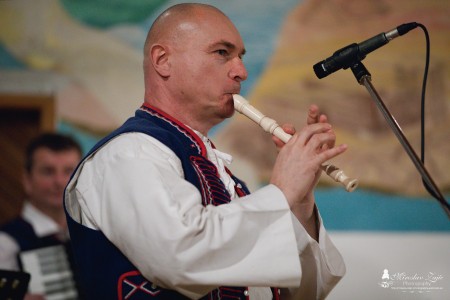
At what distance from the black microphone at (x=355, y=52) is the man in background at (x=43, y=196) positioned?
2545mm

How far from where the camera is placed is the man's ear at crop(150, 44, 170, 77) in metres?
2.43

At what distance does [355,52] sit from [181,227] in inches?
32.3

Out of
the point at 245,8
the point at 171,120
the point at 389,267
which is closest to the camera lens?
the point at 171,120

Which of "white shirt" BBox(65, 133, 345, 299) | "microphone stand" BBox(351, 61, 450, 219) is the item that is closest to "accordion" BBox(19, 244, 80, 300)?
"white shirt" BBox(65, 133, 345, 299)

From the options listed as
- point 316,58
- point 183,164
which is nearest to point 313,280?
point 183,164

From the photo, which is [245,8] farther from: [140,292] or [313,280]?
[140,292]

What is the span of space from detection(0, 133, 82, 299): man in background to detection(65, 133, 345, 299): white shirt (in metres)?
2.30

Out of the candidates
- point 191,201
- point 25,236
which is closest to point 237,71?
point 191,201

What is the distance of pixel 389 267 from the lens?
332 cm

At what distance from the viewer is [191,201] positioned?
1.89 metres

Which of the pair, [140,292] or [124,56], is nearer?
[140,292]

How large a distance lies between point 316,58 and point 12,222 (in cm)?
227

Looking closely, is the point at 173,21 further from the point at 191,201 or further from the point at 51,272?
the point at 51,272

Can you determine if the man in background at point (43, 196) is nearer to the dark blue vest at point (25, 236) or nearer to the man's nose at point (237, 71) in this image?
the dark blue vest at point (25, 236)
